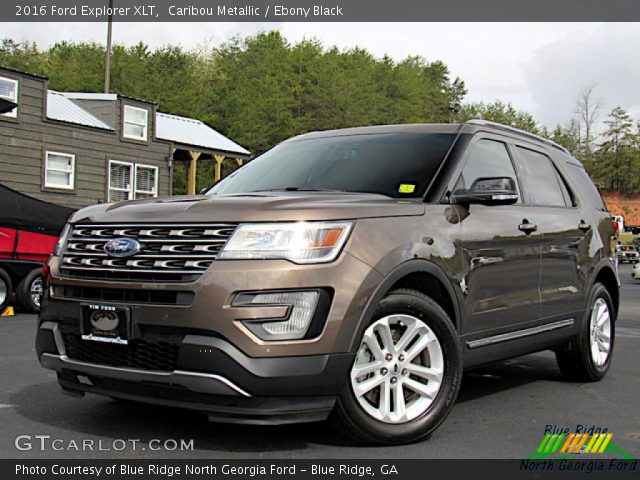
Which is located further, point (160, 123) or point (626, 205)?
point (626, 205)

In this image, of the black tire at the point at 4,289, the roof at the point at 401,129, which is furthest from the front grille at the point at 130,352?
the black tire at the point at 4,289

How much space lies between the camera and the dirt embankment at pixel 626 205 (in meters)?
72.9

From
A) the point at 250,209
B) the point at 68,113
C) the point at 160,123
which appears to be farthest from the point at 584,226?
the point at 160,123

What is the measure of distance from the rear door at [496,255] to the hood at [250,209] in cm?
58

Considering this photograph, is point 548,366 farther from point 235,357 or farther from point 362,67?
point 362,67

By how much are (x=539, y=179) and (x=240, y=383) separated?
340cm

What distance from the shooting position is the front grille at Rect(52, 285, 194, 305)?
12.5ft

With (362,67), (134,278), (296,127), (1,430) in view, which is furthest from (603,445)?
(362,67)

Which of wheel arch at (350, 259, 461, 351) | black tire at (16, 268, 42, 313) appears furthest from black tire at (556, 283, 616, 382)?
black tire at (16, 268, 42, 313)

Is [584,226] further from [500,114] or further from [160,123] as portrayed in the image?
[500,114]

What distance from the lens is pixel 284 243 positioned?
385cm

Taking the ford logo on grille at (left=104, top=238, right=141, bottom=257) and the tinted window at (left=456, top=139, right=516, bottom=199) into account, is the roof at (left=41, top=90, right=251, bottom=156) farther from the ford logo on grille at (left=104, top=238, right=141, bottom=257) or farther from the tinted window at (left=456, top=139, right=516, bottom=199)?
the ford logo on grille at (left=104, top=238, right=141, bottom=257)

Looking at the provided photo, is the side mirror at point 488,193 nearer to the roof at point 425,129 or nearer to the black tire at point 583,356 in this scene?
A: the roof at point 425,129

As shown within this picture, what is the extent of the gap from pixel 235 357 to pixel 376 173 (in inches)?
73.2
